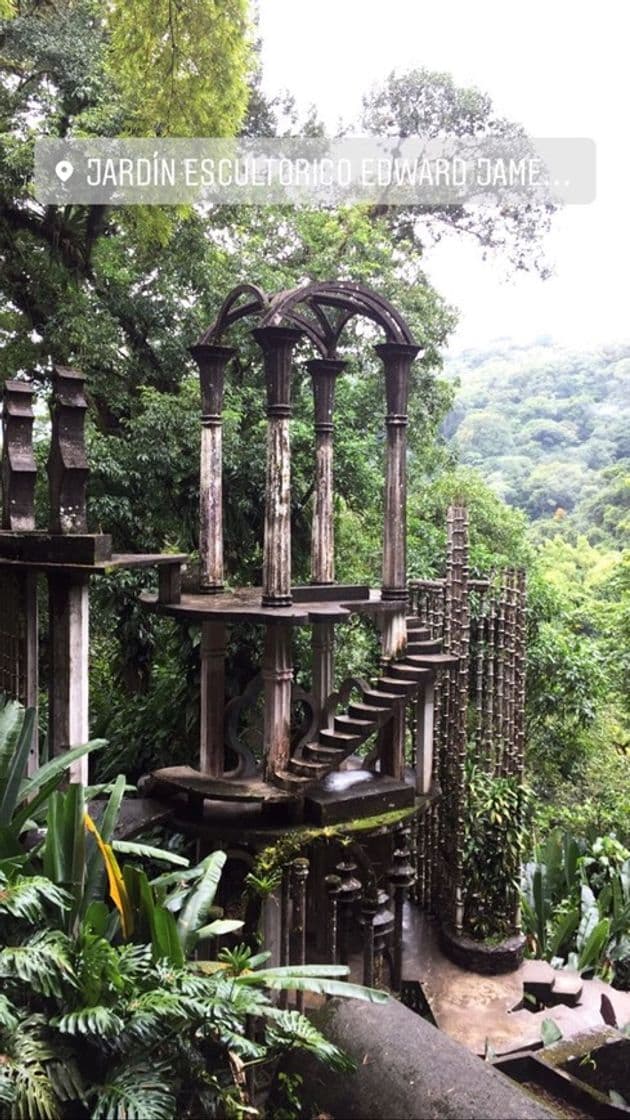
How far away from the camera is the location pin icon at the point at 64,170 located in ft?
29.9

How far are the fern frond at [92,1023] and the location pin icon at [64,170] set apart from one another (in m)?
8.85

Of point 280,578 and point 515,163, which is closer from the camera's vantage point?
point 280,578

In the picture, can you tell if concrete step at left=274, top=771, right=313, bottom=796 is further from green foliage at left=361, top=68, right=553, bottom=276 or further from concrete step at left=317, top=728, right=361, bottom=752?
green foliage at left=361, top=68, right=553, bottom=276

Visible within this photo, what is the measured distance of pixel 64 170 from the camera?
921cm

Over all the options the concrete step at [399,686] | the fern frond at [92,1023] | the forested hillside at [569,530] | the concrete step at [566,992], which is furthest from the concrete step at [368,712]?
the forested hillside at [569,530]

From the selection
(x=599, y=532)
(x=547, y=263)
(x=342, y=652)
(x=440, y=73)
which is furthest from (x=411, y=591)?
(x=599, y=532)

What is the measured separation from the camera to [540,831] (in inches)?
357

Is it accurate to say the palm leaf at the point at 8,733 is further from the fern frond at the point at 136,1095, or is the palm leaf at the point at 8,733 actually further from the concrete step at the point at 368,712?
the concrete step at the point at 368,712

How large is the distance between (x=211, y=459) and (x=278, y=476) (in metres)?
1.23

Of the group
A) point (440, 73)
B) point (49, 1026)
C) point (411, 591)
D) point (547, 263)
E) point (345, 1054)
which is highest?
point (440, 73)

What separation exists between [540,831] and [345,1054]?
660cm

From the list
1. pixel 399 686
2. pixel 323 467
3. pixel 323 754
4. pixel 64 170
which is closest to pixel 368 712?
pixel 399 686

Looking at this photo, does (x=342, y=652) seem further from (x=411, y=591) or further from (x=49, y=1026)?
(x=49, y=1026)

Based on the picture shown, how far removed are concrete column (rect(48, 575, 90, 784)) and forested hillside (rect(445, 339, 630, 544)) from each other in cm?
2125
